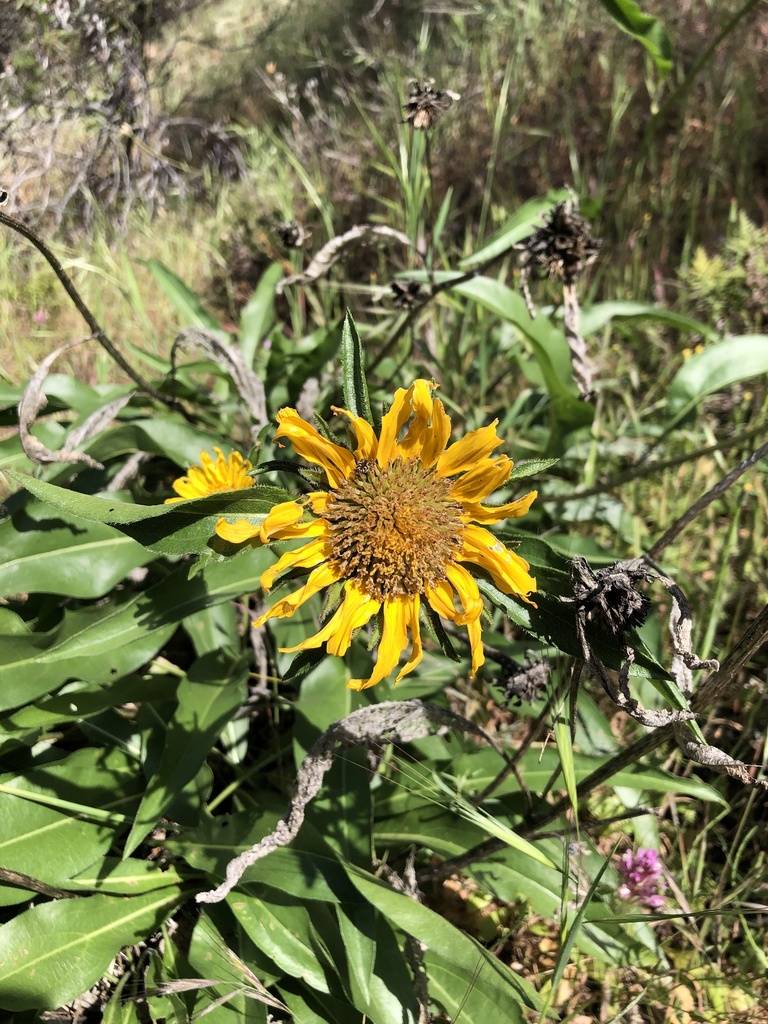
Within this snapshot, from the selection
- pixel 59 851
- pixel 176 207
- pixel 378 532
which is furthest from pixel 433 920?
pixel 176 207

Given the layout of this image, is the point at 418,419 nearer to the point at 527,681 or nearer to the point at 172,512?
the point at 172,512

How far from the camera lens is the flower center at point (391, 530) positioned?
1.34 meters

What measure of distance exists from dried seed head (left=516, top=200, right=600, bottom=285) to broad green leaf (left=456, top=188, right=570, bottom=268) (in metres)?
0.37

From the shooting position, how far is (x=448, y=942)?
1.39 meters

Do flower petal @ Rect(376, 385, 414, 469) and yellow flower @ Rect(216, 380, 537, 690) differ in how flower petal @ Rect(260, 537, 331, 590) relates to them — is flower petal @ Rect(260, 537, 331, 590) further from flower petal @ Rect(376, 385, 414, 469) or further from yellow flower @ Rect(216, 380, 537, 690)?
flower petal @ Rect(376, 385, 414, 469)

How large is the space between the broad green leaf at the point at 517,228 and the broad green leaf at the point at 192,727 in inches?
60.1

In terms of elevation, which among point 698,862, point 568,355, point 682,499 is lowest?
point 698,862

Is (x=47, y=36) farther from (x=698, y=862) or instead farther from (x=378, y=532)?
(x=698, y=862)

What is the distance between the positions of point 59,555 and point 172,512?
0.83 m

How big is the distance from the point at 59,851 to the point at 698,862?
1711mm

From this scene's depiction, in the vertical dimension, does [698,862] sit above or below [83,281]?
below

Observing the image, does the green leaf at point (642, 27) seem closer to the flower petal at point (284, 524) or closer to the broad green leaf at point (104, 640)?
the flower petal at point (284, 524)

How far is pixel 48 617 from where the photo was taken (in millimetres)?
2051

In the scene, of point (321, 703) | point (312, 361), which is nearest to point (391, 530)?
point (321, 703)
